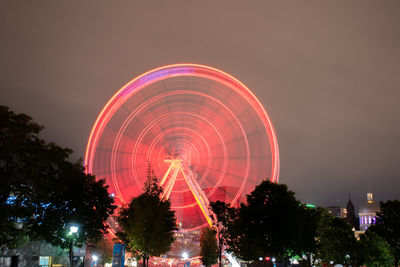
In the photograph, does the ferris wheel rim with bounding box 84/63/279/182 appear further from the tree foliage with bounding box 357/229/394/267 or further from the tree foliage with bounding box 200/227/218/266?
the tree foliage with bounding box 357/229/394/267

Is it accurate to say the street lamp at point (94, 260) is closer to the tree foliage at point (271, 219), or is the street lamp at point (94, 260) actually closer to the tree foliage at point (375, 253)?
the tree foliage at point (271, 219)

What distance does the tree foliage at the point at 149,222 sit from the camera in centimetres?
3203

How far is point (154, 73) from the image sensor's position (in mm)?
33656

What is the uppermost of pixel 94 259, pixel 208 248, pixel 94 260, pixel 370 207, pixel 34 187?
pixel 370 207

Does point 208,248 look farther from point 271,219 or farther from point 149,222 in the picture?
point 271,219

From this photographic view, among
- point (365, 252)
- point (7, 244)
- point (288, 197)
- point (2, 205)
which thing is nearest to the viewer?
point (2, 205)

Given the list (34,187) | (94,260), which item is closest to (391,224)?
(94,260)

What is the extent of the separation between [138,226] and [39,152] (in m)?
13.2

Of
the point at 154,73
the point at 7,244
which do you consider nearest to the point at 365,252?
the point at 154,73

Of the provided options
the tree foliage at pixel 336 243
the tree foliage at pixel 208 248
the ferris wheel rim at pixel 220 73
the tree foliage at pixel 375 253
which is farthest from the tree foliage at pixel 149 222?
the tree foliage at pixel 375 253

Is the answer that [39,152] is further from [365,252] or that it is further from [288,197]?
[365,252]

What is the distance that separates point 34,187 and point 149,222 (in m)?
13.3

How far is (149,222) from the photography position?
32438 mm

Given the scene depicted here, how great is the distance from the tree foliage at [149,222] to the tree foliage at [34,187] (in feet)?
17.9
